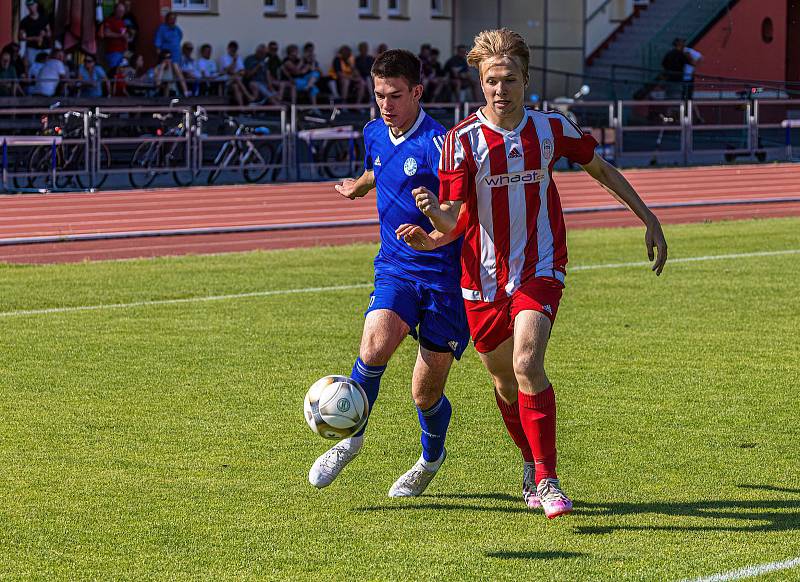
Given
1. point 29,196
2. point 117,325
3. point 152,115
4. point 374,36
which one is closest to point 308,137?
point 152,115

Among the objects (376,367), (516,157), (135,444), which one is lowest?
(135,444)

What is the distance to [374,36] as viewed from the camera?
121ft

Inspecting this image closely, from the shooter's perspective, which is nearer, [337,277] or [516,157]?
[516,157]

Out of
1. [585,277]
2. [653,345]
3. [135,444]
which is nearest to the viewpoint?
[135,444]

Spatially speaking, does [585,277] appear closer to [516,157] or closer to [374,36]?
[516,157]

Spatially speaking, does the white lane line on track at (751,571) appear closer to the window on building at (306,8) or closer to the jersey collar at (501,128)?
the jersey collar at (501,128)

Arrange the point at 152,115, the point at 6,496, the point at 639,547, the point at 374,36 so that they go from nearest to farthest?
1. the point at 639,547
2. the point at 6,496
3. the point at 152,115
4. the point at 374,36

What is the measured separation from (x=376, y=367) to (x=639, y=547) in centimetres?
144

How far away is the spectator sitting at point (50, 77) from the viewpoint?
26.3 meters

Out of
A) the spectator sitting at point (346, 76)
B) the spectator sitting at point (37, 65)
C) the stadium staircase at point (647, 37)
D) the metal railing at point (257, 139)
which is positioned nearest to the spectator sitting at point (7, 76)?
the spectator sitting at point (37, 65)

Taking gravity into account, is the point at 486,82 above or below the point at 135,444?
above

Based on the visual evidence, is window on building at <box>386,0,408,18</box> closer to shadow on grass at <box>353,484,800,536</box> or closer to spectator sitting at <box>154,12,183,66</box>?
spectator sitting at <box>154,12,183,66</box>

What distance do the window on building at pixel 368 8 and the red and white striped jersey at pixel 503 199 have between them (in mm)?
31181

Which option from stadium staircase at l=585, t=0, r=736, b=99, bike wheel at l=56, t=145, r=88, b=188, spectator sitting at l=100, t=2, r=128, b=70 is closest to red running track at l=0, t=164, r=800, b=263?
bike wheel at l=56, t=145, r=88, b=188
